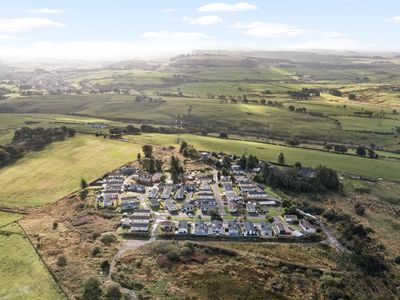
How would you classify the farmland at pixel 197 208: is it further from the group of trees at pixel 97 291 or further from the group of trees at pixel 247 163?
the group of trees at pixel 247 163

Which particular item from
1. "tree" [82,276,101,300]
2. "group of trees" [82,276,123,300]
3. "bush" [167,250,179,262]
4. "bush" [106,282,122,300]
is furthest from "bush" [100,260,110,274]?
"bush" [167,250,179,262]

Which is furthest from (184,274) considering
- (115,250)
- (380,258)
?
(380,258)

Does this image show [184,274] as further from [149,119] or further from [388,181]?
[149,119]

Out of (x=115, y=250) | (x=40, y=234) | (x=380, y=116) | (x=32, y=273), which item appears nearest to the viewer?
(x=32, y=273)

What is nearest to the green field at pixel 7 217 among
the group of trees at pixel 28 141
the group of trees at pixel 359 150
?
the group of trees at pixel 28 141

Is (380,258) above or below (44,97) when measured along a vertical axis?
below

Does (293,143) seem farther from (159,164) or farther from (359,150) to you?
(159,164)

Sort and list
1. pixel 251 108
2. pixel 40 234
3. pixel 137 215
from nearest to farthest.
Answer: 1. pixel 40 234
2. pixel 137 215
3. pixel 251 108
